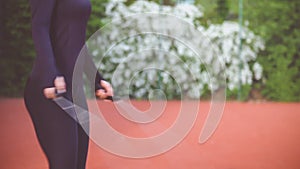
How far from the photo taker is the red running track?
2.74 m

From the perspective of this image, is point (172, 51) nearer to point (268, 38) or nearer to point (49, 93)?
point (268, 38)

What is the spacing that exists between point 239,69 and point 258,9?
727mm

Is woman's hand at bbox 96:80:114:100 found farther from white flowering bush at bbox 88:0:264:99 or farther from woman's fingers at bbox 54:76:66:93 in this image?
white flowering bush at bbox 88:0:264:99

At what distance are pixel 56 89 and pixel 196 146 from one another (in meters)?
1.47

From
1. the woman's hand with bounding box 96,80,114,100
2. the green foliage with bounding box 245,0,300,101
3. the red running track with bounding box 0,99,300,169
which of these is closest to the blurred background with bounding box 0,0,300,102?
the green foliage with bounding box 245,0,300,101

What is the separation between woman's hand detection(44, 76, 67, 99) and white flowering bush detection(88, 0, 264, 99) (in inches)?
59.6

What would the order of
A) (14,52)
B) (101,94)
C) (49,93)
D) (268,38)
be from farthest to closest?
(268,38) < (14,52) < (101,94) < (49,93)

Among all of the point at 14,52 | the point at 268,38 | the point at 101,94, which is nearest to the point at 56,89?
the point at 101,94

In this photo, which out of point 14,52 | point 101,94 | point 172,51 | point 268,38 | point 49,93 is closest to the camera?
point 49,93

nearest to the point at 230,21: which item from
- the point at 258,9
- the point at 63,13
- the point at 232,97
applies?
the point at 258,9

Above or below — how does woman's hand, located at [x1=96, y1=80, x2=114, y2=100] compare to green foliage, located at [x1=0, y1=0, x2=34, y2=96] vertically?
below

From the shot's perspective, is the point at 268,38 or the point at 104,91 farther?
the point at 268,38

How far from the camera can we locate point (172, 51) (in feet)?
16.4

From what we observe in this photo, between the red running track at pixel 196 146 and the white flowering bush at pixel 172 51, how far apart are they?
1.08ft
